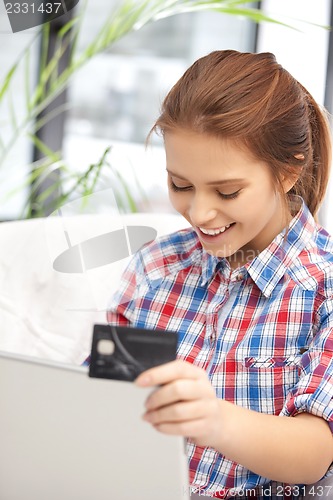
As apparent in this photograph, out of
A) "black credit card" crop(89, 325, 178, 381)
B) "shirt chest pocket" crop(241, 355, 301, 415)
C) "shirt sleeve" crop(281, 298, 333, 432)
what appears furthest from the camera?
"shirt chest pocket" crop(241, 355, 301, 415)

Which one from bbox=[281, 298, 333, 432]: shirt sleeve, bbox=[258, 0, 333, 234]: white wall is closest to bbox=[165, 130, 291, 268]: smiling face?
bbox=[281, 298, 333, 432]: shirt sleeve

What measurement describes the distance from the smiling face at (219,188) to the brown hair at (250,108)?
2 cm

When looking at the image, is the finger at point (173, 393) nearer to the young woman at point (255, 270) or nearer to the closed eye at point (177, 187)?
the young woman at point (255, 270)

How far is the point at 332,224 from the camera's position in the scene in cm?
220

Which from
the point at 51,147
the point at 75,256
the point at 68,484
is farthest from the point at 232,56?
the point at 51,147

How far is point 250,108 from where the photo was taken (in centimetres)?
94

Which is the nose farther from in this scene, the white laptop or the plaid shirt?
the white laptop

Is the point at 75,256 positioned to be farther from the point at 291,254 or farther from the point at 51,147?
the point at 51,147

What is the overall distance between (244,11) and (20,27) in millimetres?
763

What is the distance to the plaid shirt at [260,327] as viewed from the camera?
3.14 ft

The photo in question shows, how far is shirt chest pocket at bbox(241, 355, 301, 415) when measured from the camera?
38.2 inches

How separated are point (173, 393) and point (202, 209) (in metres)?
0.36

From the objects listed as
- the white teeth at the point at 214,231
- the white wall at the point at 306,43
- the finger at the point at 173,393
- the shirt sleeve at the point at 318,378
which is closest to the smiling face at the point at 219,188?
the white teeth at the point at 214,231

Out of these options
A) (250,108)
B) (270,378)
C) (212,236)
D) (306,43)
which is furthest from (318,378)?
(306,43)
